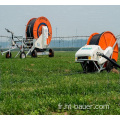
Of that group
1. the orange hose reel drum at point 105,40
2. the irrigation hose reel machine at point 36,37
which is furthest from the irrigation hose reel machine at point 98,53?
the irrigation hose reel machine at point 36,37

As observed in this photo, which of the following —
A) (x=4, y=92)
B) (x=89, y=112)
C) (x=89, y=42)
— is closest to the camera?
(x=89, y=112)

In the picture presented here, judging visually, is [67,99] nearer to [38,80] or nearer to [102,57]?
[38,80]

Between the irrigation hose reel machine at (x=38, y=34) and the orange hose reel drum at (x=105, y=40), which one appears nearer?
the orange hose reel drum at (x=105, y=40)

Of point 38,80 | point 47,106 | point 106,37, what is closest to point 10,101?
point 47,106

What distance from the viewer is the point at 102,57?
8.62 m

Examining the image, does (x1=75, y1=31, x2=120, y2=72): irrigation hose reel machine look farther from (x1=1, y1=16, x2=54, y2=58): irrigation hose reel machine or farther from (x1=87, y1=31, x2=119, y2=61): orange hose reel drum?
(x1=1, y1=16, x2=54, y2=58): irrigation hose reel machine

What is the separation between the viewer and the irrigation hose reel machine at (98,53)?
26.9ft

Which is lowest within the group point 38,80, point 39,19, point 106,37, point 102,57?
point 38,80

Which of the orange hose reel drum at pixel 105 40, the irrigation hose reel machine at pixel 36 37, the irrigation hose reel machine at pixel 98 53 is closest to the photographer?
the irrigation hose reel machine at pixel 98 53

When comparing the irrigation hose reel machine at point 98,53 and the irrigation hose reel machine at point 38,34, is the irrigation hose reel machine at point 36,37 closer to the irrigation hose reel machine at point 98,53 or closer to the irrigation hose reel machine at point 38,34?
the irrigation hose reel machine at point 38,34

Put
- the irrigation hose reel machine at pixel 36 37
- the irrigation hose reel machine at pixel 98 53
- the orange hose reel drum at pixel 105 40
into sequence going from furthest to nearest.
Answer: the irrigation hose reel machine at pixel 36 37 → the orange hose reel drum at pixel 105 40 → the irrigation hose reel machine at pixel 98 53

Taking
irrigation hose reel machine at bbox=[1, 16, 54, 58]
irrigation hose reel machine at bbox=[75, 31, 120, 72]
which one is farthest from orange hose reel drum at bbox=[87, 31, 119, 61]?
irrigation hose reel machine at bbox=[1, 16, 54, 58]

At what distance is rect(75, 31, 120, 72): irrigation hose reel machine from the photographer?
8211 millimetres

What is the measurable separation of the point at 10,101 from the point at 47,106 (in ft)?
2.64
